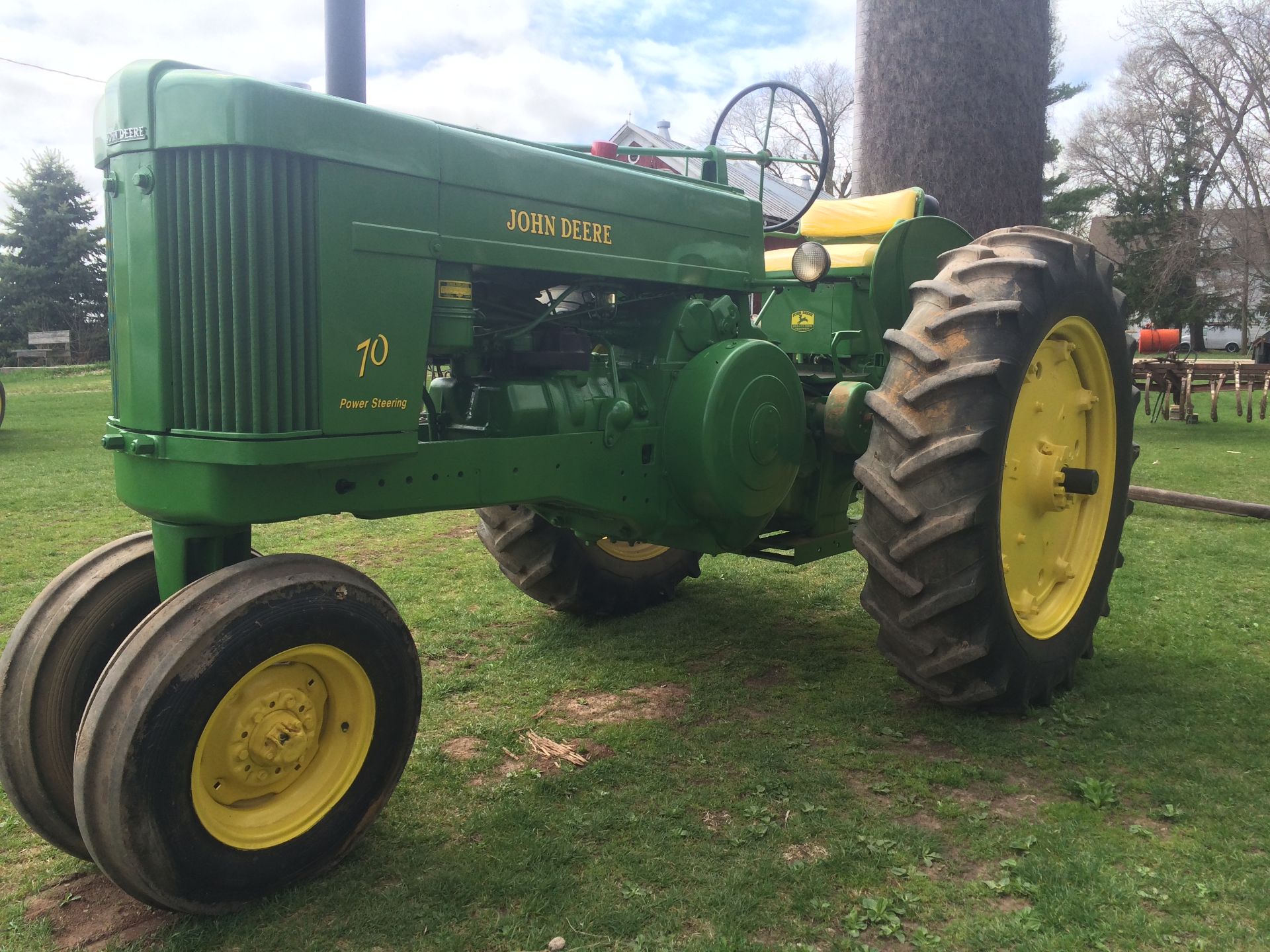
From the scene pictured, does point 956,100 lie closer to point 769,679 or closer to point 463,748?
point 769,679

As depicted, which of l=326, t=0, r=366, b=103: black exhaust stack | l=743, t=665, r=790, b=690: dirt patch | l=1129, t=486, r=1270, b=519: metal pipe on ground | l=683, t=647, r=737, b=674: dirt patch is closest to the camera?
l=326, t=0, r=366, b=103: black exhaust stack

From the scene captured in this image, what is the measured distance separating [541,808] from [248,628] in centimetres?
108

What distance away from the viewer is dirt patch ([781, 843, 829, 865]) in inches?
100

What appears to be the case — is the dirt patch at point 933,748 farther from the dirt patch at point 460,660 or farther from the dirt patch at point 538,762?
the dirt patch at point 460,660

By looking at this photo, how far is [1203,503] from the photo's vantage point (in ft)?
22.2

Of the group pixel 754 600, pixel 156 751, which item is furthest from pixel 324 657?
pixel 754 600

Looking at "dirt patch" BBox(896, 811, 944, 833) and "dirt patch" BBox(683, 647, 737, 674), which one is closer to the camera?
"dirt patch" BBox(896, 811, 944, 833)

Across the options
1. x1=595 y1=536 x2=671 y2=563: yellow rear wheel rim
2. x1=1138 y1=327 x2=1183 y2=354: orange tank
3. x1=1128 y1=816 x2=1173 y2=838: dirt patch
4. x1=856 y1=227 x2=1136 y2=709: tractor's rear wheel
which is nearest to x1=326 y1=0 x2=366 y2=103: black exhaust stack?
x1=856 y1=227 x2=1136 y2=709: tractor's rear wheel

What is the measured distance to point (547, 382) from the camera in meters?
3.20

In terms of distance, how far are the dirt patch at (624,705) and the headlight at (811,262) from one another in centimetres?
166

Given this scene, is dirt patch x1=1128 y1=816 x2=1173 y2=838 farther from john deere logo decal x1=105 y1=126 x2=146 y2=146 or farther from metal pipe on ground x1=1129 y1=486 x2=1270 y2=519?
metal pipe on ground x1=1129 y1=486 x2=1270 y2=519

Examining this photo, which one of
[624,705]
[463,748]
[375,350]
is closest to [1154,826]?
[624,705]

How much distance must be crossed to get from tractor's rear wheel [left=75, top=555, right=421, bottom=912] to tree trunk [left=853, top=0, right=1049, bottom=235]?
19.2 ft

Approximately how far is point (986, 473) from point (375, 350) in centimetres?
189
